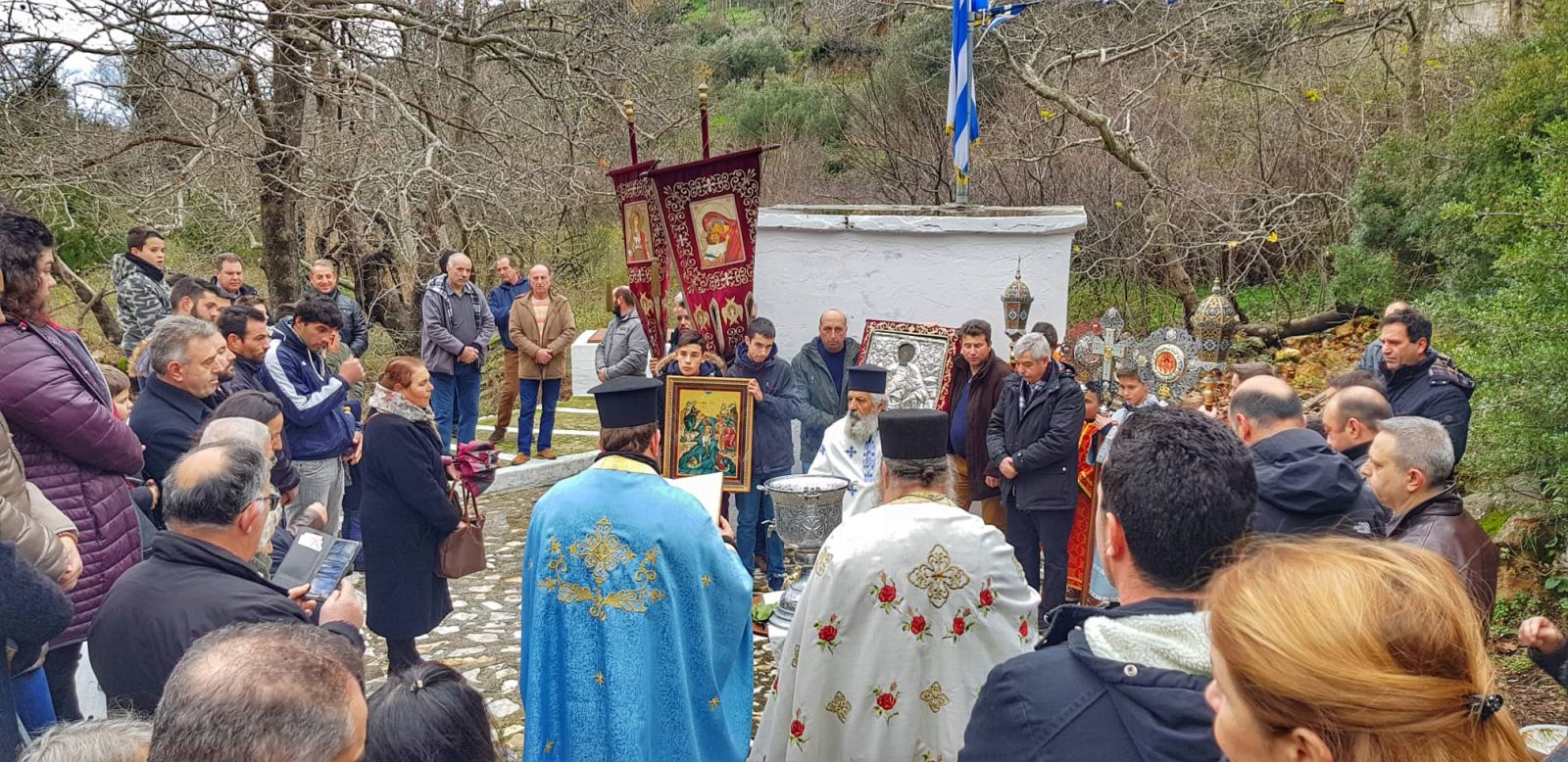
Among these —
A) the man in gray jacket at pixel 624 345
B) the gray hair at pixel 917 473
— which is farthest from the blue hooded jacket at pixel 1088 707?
the man in gray jacket at pixel 624 345

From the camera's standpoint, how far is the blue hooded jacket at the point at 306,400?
5734mm

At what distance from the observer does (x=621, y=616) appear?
3.33m

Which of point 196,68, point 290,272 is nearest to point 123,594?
point 196,68

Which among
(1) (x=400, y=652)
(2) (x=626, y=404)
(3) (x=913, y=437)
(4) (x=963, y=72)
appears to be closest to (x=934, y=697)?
(3) (x=913, y=437)

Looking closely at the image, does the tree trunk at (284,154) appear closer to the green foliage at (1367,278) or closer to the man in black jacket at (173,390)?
the man in black jacket at (173,390)

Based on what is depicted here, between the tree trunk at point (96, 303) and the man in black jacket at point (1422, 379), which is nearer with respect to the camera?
the man in black jacket at point (1422, 379)

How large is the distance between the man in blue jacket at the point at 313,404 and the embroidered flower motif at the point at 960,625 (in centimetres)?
392

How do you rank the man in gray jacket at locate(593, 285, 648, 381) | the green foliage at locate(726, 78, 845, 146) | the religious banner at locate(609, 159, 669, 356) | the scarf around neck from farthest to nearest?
the green foliage at locate(726, 78, 845, 146), the man in gray jacket at locate(593, 285, 648, 381), the religious banner at locate(609, 159, 669, 356), the scarf around neck

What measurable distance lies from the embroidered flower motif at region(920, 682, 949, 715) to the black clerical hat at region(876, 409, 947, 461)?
2.26 feet

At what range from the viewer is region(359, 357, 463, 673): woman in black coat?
171 inches

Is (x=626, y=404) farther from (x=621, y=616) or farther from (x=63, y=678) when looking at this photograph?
(x=63, y=678)

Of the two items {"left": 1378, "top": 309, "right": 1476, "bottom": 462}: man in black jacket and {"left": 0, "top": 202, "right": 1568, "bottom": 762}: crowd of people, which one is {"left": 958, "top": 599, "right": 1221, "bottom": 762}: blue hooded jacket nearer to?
{"left": 0, "top": 202, "right": 1568, "bottom": 762}: crowd of people

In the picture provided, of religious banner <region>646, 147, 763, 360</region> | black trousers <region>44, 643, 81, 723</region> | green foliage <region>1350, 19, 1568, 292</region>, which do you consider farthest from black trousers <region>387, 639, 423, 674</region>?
green foliage <region>1350, 19, 1568, 292</region>

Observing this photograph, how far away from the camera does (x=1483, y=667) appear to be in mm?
1252
